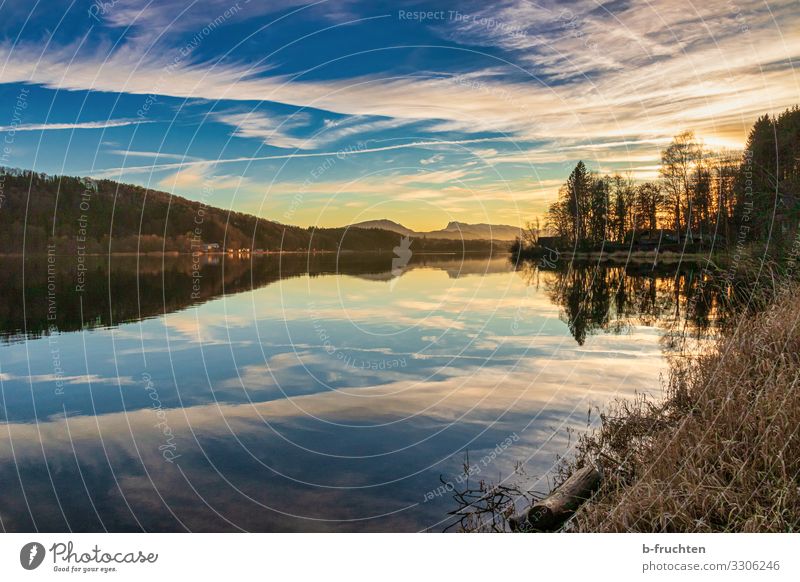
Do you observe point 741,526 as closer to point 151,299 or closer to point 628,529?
point 628,529

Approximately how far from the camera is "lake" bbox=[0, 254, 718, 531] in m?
8.32

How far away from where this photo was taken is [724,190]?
23547mm

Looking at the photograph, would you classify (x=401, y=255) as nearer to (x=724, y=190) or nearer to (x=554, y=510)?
(x=724, y=190)

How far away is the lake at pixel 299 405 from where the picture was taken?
832 cm

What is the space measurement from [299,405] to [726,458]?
801 cm

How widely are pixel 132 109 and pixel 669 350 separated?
1515 centimetres

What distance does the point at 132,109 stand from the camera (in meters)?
13.7

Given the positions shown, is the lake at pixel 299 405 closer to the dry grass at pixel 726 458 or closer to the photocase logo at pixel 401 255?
the dry grass at pixel 726 458

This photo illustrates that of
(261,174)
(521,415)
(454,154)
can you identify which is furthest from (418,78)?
(521,415)

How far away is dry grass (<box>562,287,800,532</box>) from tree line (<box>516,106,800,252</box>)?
1928mm

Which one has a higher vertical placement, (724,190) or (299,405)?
(724,190)
